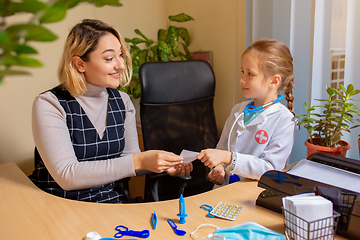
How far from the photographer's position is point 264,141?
1.24m

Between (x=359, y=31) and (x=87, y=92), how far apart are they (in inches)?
51.3

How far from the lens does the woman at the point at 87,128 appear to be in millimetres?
1124

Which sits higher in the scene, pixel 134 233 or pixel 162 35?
pixel 162 35

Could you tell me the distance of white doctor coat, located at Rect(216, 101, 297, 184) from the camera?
1119 millimetres

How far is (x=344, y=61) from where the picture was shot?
149 centimetres

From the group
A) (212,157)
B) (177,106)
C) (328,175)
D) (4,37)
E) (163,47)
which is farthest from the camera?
(163,47)

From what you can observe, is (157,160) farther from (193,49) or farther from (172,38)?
(193,49)

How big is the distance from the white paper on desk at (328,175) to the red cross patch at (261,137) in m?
0.28

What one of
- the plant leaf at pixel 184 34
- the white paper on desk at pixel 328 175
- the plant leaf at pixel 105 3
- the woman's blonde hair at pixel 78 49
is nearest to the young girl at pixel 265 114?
the white paper on desk at pixel 328 175

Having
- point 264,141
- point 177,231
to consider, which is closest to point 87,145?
point 177,231

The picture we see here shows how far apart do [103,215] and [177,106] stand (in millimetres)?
912

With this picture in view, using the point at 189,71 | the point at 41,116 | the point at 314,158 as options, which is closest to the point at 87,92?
the point at 41,116

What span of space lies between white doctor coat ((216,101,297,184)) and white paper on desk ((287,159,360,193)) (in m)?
0.21

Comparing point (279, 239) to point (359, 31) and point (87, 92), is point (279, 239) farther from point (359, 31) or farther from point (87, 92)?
point (359, 31)
